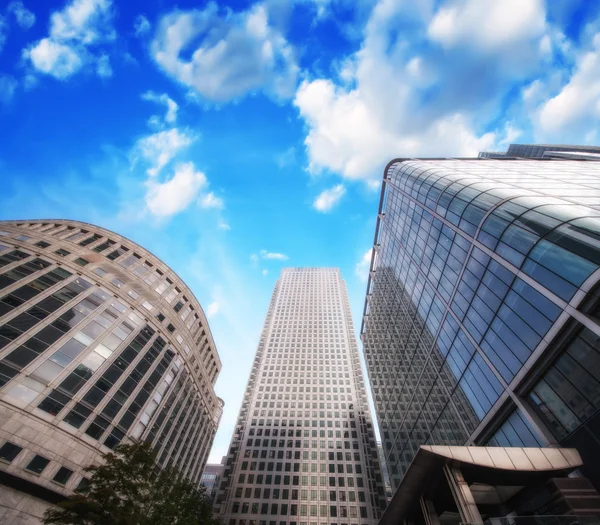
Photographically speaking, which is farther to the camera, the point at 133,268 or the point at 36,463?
the point at 133,268

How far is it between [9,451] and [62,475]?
15.4 ft

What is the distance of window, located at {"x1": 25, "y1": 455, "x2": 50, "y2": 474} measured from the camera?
2222cm

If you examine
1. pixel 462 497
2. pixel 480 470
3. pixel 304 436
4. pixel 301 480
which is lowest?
pixel 462 497

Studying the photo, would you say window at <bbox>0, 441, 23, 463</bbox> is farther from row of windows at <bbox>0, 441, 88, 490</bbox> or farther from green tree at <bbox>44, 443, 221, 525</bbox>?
green tree at <bbox>44, 443, 221, 525</bbox>

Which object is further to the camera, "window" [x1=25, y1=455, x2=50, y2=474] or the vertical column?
"window" [x1=25, y1=455, x2=50, y2=474]

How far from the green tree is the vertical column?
17.4 m

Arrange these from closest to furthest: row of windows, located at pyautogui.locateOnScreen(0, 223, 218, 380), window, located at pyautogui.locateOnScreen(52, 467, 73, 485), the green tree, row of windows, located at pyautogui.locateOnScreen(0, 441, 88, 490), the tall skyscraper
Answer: the green tree → row of windows, located at pyautogui.locateOnScreen(0, 441, 88, 490) → window, located at pyautogui.locateOnScreen(52, 467, 73, 485) → row of windows, located at pyautogui.locateOnScreen(0, 223, 218, 380) → the tall skyscraper

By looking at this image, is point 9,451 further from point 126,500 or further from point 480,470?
point 480,470

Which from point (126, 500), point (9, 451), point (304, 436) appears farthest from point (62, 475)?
point (304, 436)

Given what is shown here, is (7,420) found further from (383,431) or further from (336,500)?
(336,500)

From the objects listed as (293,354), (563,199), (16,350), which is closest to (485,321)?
(563,199)

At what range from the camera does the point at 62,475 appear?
2394cm

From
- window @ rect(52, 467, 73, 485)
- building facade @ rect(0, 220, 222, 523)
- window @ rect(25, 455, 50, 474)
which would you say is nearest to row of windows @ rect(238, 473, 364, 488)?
building facade @ rect(0, 220, 222, 523)

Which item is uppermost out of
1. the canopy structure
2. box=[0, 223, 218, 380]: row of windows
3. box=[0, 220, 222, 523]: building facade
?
box=[0, 223, 218, 380]: row of windows
